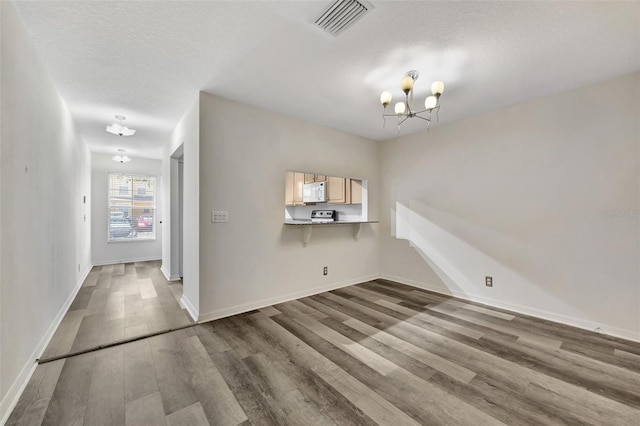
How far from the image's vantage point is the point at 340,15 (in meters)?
1.75

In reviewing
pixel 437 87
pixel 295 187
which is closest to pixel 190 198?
pixel 295 187

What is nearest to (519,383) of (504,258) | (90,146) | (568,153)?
(504,258)

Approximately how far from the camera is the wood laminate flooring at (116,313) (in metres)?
2.45

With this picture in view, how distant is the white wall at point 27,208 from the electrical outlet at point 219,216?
1.39m

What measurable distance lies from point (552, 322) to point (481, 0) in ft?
10.7

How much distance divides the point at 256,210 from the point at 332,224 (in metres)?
1.25

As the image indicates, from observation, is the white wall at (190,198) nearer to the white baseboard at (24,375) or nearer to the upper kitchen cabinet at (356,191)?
the white baseboard at (24,375)

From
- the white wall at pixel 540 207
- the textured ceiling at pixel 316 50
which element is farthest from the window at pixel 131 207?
the white wall at pixel 540 207

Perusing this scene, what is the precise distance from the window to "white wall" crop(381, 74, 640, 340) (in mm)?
6137

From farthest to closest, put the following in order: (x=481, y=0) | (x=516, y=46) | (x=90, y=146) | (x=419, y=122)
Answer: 1. (x=90, y=146)
2. (x=419, y=122)
3. (x=516, y=46)
4. (x=481, y=0)

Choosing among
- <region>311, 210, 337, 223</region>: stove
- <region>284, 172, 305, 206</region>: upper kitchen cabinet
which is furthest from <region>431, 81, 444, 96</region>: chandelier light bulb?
<region>284, 172, 305, 206</region>: upper kitchen cabinet

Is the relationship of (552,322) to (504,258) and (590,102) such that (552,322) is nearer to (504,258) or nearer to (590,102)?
(504,258)

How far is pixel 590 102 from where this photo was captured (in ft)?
8.89

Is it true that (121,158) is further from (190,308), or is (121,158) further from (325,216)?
(325,216)
